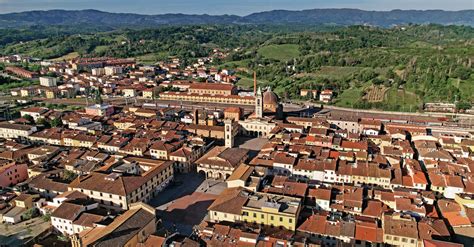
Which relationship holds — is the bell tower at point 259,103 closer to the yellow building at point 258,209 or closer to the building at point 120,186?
the building at point 120,186

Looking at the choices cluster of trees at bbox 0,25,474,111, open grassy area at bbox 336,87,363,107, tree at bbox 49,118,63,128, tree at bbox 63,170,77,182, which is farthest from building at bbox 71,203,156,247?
open grassy area at bbox 336,87,363,107

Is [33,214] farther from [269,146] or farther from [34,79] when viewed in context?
[34,79]

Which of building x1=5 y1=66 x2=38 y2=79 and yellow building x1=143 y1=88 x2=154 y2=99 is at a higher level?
building x1=5 y1=66 x2=38 y2=79

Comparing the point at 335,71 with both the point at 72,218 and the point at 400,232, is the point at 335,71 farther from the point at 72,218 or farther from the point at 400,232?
the point at 72,218

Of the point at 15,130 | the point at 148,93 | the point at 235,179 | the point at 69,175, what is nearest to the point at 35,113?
the point at 15,130

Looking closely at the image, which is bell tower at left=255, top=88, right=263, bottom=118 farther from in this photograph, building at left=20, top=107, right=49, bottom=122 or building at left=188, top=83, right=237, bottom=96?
building at left=20, top=107, right=49, bottom=122

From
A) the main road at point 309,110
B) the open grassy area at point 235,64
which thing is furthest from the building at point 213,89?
the open grassy area at point 235,64

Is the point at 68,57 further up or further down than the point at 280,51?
further down
